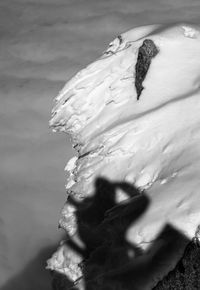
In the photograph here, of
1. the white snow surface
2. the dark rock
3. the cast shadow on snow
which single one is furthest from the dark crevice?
the dark rock

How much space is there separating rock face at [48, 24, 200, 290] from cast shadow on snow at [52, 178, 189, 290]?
0.07 feet

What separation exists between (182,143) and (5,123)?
2305cm

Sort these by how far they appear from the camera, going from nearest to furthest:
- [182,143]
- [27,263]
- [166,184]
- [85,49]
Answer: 1. [166,184]
2. [182,143]
3. [27,263]
4. [85,49]

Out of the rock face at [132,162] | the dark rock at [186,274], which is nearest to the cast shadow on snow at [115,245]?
the rock face at [132,162]

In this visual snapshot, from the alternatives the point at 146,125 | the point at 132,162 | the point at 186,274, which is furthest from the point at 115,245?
the point at 146,125

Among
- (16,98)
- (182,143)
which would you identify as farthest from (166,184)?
(16,98)

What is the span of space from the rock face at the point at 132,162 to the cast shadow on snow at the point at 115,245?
2 cm

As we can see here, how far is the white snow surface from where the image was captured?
8.38m

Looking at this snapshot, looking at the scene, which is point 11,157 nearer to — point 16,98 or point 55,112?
point 16,98

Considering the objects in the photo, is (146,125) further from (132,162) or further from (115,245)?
(115,245)

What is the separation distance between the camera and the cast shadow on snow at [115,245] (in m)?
7.28

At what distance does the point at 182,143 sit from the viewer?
33.6 ft

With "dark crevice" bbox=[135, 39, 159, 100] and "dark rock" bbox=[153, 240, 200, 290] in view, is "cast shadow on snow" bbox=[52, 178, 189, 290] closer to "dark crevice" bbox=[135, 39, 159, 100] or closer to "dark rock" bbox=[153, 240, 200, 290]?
"dark rock" bbox=[153, 240, 200, 290]

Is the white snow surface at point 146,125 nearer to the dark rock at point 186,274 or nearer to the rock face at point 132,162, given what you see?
the rock face at point 132,162
